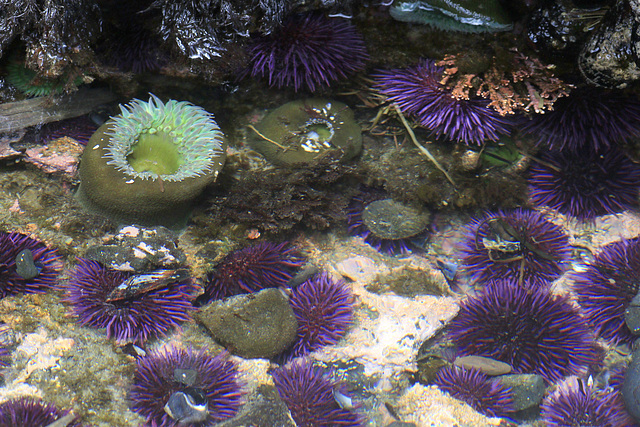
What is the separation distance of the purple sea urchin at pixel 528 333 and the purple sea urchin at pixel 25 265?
3.53 m

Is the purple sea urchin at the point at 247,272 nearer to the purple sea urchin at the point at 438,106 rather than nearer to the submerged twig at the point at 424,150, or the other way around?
the submerged twig at the point at 424,150

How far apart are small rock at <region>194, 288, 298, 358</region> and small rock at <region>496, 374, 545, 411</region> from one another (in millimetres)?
1910

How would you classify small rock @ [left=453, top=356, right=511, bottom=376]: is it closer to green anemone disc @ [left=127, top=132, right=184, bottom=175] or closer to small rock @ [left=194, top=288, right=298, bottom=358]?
small rock @ [left=194, top=288, right=298, bottom=358]

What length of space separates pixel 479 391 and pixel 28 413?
11.2 feet

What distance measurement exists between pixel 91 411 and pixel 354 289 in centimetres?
236

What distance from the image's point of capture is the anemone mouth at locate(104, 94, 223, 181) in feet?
12.9

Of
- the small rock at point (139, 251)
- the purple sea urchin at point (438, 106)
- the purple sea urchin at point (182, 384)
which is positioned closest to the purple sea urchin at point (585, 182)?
the purple sea urchin at point (438, 106)

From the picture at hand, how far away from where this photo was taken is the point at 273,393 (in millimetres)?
3775

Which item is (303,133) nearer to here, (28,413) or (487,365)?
(487,365)

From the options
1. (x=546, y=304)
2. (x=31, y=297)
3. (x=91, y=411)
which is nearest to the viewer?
(x=91, y=411)

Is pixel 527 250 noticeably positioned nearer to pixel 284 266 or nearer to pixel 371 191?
pixel 371 191

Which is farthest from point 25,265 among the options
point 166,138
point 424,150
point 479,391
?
point 479,391

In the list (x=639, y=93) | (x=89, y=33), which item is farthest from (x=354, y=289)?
(x=89, y=33)

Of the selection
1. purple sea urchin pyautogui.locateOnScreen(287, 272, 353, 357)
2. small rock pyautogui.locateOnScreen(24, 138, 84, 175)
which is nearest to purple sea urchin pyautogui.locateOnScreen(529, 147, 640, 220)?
purple sea urchin pyautogui.locateOnScreen(287, 272, 353, 357)
